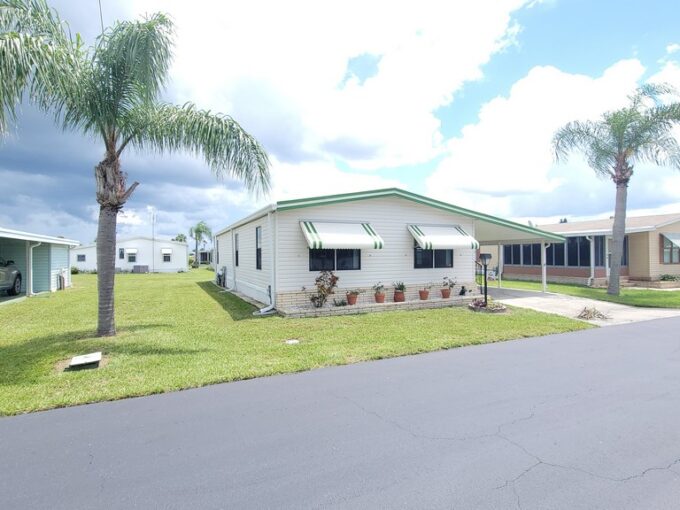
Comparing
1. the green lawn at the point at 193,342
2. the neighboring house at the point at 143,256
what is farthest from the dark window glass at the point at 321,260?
the neighboring house at the point at 143,256

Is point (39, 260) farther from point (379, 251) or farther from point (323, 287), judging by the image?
point (379, 251)

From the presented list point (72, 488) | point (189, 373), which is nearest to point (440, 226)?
point (189, 373)

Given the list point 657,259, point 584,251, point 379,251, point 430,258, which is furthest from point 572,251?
point 379,251

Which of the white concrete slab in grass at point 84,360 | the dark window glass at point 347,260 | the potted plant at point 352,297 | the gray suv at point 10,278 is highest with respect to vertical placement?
the dark window glass at point 347,260

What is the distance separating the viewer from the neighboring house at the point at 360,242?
1128cm

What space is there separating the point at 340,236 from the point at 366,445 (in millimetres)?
7973

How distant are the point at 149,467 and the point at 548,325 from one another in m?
9.06

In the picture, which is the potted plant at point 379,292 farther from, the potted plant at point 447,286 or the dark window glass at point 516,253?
the dark window glass at point 516,253

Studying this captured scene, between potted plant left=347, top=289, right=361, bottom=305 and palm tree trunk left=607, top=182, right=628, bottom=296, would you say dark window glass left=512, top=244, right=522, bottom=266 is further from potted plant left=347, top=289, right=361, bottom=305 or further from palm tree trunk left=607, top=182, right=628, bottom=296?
potted plant left=347, top=289, right=361, bottom=305

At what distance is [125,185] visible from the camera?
25.8 feet

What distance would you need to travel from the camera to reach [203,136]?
25.9 feet

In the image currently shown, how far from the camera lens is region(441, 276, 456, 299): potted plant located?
1338 cm

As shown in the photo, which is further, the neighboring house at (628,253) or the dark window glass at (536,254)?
the dark window glass at (536,254)

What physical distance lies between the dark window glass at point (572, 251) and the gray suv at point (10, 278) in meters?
25.2
